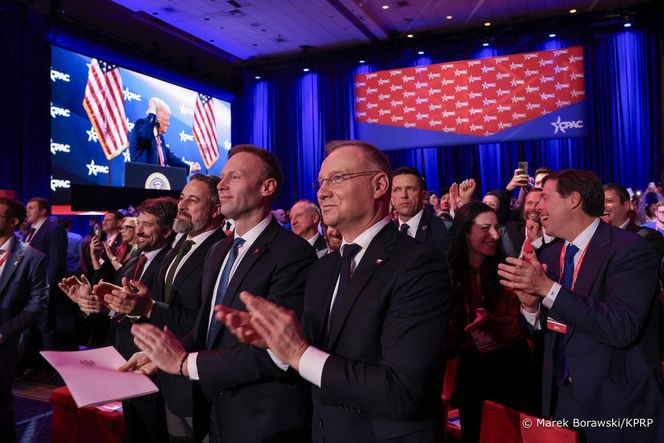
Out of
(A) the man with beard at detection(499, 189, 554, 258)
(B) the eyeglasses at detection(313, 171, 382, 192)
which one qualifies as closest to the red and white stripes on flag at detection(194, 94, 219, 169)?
(A) the man with beard at detection(499, 189, 554, 258)

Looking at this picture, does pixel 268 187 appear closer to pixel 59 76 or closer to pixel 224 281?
pixel 224 281

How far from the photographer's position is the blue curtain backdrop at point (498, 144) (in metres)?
11.1

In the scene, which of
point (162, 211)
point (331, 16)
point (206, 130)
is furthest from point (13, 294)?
point (206, 130)

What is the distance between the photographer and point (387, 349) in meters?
1.47

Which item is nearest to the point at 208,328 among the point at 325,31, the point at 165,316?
the point at 165,316

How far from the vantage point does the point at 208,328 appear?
2.21 m

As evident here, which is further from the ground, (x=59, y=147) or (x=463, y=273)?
(x=59, y=147)

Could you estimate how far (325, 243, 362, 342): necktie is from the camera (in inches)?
64.7

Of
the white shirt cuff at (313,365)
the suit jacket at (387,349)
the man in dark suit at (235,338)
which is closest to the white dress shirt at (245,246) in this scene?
Answer: the man in dark suit at (235,338)

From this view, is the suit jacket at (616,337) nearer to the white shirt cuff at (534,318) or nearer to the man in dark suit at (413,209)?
the white shirt cuff at (534,318)

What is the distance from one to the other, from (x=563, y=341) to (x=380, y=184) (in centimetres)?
115

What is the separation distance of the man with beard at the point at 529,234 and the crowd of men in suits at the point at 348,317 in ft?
3.30

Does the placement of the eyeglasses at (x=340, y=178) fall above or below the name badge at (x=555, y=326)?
above

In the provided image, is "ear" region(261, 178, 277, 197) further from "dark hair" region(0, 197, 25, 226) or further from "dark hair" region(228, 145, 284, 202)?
"dark hair" region(0, 197, 25, 226)
